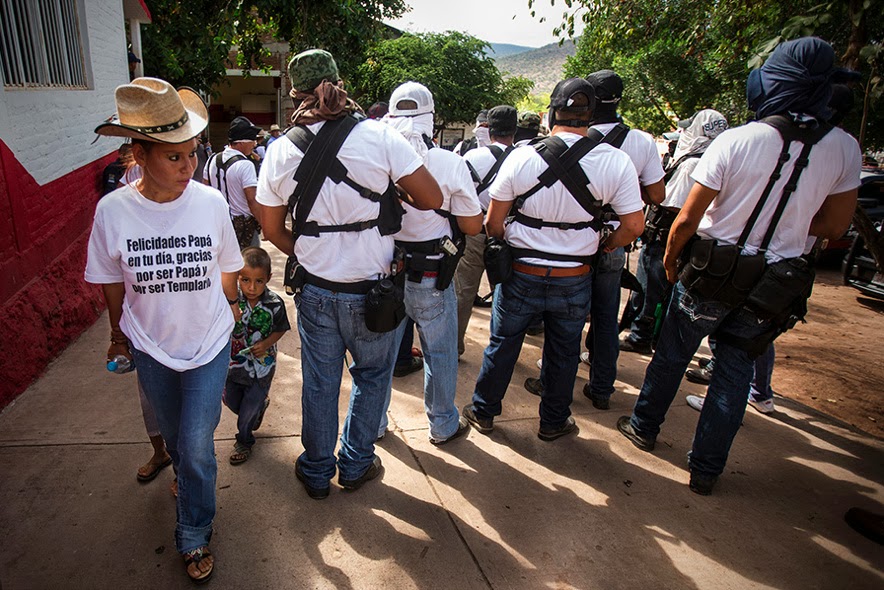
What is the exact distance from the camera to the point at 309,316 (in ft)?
8.22

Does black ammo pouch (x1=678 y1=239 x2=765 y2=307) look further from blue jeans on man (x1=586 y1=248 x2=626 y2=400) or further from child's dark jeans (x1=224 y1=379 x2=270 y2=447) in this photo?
child's dark jeans (x1=224 y1=379 x2=270 y2=447)

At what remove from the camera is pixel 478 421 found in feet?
11.2

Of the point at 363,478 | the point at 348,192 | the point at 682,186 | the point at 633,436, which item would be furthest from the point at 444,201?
the point at 682,186

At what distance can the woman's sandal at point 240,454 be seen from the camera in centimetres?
293

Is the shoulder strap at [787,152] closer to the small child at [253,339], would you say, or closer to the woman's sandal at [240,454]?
the small child at [253,339]

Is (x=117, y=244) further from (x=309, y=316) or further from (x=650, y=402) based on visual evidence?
(x=650, y=402)

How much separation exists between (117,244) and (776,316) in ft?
9.49

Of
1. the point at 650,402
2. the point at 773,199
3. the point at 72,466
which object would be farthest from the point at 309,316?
the point at 773,199

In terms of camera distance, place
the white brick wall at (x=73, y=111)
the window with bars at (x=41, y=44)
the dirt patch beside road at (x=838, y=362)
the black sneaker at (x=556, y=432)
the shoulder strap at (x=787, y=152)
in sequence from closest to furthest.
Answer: the shoulder strap at (x=787, y=152), the black sneaker at (x=556, y=432), the white brick wall at (x=73, y=111), the window with bars at (x=41, y=44), the dirt patch beside road at (x=838, y=362)

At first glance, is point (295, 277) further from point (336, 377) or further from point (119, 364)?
point (119, 364)

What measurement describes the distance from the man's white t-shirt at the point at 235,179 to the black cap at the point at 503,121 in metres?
1.93

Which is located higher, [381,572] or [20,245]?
[20,245]

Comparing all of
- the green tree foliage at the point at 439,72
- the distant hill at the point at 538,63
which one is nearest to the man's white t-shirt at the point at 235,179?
the green tree foliage at the point at 439,72

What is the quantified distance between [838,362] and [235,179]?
5.59m
